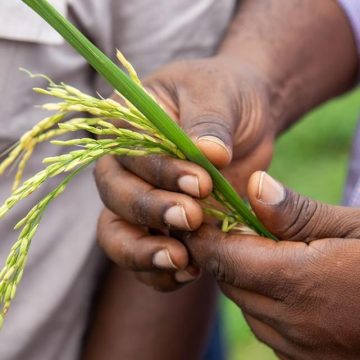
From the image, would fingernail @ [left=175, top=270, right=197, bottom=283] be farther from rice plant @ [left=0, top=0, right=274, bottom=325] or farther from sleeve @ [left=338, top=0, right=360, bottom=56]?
sleeve @ [left=338, top=0, right=360, bottom=56]

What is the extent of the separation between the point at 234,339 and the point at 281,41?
1.58 m

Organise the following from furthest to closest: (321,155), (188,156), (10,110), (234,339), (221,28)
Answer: (321,155) < (234,339) < (221,28) < (10,110) < (188,156)

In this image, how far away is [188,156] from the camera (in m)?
1.15

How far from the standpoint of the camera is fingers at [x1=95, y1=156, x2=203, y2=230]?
1.20m

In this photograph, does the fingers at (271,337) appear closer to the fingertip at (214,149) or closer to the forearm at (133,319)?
the fingertip at (214,149)

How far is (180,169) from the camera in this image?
1.17 m

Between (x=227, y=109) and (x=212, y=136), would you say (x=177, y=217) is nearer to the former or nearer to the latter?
(x=212, y=136)

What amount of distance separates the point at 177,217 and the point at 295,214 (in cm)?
16

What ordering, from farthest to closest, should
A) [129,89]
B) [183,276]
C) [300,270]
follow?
[183,276]
[300,270]
[129,89]

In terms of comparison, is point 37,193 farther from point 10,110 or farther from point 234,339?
point 234,339

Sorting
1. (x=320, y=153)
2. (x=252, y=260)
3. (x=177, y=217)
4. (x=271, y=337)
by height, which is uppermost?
(x=177, y=217)

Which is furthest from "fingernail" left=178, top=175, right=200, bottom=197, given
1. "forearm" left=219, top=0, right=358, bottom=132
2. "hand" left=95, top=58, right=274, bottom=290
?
"forearm" left=219, top=0, right=358, bottom=132

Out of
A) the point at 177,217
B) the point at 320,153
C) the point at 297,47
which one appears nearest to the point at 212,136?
the point at 177,217

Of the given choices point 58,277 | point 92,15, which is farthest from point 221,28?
point 58,277
